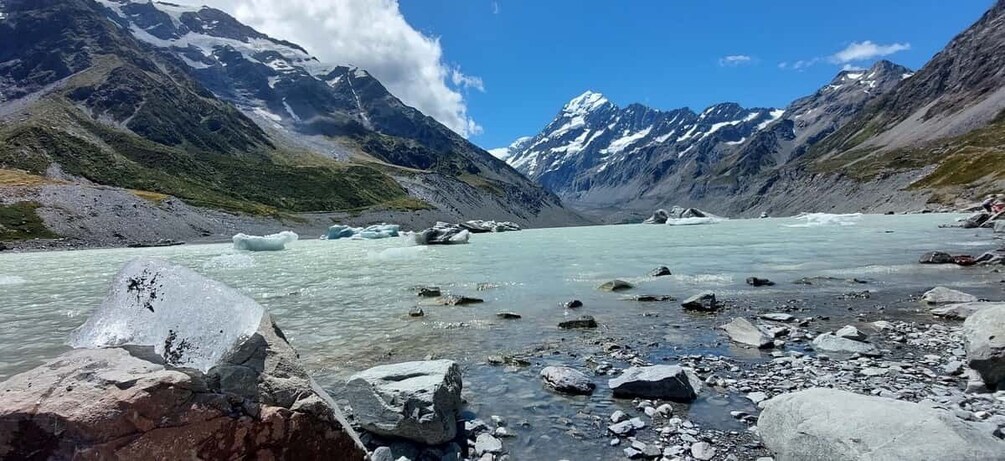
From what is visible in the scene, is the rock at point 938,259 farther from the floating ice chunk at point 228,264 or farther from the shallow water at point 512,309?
the floating ice chunk at point 228,264

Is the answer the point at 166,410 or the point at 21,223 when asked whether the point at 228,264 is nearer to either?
the point at 166,410

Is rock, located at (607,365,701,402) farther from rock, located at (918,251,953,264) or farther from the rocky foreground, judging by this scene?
rock, located at (918,251,953,264)

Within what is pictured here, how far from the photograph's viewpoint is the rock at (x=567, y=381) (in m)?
11.4

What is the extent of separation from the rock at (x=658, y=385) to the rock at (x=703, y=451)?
2.04 m

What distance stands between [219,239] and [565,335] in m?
124

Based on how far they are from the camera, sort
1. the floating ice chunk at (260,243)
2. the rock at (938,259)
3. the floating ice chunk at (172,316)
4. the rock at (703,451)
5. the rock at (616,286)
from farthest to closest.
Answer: the floating ice chunk at (260,243), the rock at (938,259), the rock at (616,286), the rock at (703,451), the floating ice chunk at (172,316)

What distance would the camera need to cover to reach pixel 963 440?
6.28 meters

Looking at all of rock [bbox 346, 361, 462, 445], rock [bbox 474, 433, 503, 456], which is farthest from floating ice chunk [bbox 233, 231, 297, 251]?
rock [bbox 474, 433, 503, 456]

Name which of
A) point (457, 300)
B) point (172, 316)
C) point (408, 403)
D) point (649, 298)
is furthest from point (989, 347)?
point (457, 300)

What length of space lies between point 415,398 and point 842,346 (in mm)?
11502

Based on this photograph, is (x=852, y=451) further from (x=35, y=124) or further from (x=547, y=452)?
(x=35, y=124)

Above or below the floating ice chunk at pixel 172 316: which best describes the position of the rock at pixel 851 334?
below

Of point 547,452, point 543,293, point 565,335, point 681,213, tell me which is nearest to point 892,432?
point 547,452

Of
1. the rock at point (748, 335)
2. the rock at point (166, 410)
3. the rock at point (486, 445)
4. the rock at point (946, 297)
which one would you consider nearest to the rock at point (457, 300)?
the rock at point (748, 335)
